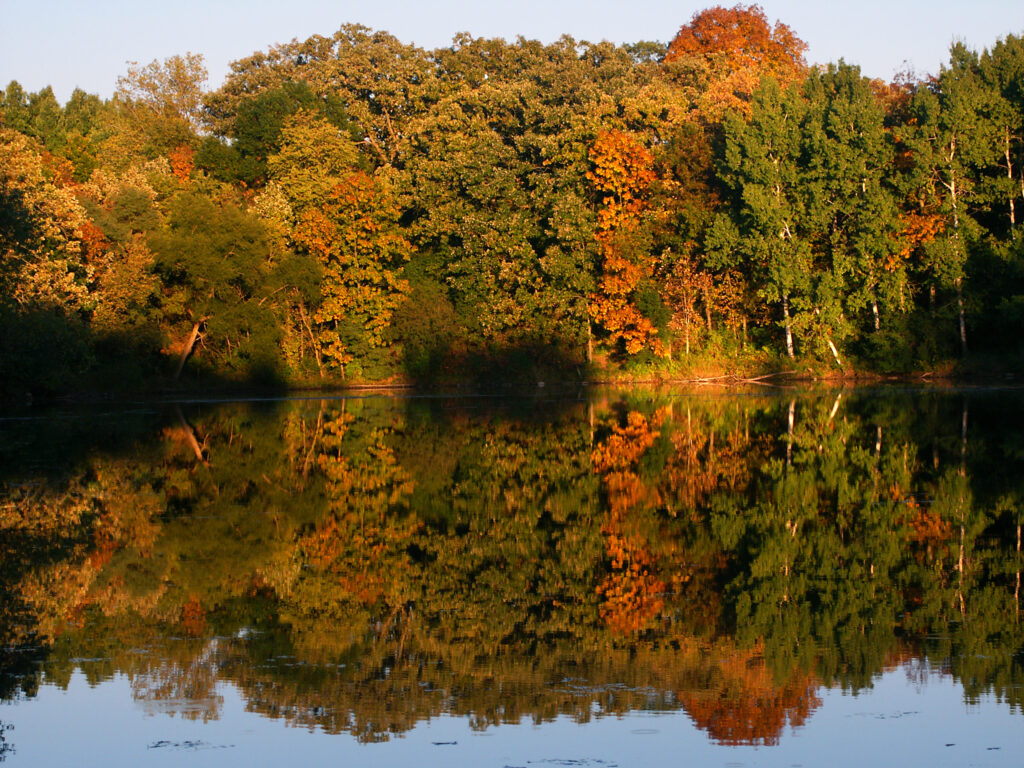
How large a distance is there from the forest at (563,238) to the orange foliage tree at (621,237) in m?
0.13

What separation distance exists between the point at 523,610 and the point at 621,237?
40273mm

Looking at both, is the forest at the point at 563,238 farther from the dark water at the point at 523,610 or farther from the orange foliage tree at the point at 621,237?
the dark water at the point at 523,610

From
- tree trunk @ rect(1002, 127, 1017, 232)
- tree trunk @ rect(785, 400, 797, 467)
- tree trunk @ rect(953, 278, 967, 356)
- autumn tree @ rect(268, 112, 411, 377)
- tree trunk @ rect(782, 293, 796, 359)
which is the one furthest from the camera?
autumn tree @ rect(268, 112, 411, 377)

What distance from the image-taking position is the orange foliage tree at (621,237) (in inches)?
1940

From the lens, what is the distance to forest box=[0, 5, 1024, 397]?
45.5 metres

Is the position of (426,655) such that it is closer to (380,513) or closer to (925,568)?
(925,568)

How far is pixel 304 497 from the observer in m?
17.7

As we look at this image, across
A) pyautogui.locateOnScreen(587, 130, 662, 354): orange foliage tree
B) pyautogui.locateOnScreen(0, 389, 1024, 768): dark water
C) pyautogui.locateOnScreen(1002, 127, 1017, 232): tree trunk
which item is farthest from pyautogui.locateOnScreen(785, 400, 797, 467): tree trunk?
pyautogui.locateOnScreen(1002, 127, 1017, 232): tree trunk

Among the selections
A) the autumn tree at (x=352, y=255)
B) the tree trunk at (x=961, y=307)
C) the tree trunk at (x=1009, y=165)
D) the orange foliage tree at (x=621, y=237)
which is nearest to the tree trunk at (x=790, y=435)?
the tree trunk at (x=961, y=307)

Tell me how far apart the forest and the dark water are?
25563 millimetres

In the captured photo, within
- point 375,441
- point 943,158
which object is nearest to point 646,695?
point 375,441

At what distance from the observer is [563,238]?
49.9 m

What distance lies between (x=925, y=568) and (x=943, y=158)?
3774 cm

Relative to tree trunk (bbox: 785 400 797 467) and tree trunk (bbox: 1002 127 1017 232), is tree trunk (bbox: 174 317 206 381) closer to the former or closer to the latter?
tree trunk (bbox: 785 400 797 467)
